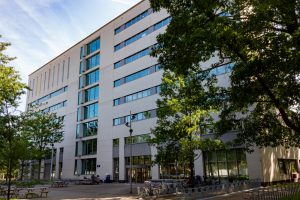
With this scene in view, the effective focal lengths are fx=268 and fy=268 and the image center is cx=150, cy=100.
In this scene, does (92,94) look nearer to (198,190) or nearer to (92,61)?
(92,61)

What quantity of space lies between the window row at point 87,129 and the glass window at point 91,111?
1.29 meters

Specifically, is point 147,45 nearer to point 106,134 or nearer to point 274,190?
point 106,134

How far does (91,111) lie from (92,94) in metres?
3.31

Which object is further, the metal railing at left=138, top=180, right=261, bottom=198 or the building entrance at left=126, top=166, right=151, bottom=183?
the building entrance at left=126, top=166, right=151, bottom=183

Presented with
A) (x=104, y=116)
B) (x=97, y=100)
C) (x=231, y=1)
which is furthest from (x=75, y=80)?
(x=231, y=1)

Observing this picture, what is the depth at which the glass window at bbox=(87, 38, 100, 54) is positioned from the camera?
2077 inches

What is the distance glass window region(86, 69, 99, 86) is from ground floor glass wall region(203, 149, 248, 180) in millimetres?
28157

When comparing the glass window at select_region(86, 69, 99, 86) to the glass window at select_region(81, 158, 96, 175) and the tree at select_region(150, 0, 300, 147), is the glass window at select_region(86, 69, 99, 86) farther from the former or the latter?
the tree at select_region(150, 0, 300, 147)

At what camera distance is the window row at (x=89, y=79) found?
51256 mm

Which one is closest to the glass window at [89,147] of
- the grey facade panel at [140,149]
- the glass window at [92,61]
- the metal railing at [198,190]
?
the grey facade panel at [140,149]

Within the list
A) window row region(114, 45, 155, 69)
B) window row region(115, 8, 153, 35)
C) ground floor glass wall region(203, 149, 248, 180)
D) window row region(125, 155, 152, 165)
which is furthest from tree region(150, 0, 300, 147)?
window row region(115, 8, 153, 35)

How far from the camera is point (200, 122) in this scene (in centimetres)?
2319

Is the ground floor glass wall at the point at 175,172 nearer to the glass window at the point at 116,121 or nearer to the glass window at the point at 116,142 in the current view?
the glass window at the point at 116,142

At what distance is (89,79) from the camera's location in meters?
53.2
